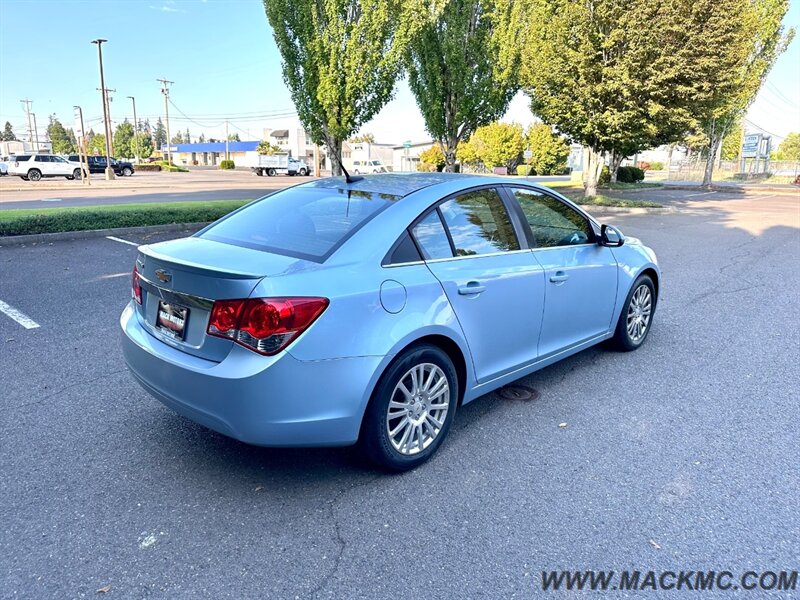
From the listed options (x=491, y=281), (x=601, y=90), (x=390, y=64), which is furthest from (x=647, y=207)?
(x=491, y=281)

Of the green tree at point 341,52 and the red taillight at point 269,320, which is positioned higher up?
the green tree at point 341,52

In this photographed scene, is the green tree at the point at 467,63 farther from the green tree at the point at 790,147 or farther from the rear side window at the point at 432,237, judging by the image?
the green tree at the point at 790,147

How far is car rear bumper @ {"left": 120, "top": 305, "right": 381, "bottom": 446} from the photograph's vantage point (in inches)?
98.7

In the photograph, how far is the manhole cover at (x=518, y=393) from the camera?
4043 mm

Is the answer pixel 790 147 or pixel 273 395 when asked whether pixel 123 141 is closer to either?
pixel 273 395

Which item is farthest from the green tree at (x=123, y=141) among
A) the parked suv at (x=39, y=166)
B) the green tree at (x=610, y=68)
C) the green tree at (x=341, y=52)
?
the green tree at (x=610, y=68)

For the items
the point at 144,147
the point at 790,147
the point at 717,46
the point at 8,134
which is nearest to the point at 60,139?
the point at 144,147

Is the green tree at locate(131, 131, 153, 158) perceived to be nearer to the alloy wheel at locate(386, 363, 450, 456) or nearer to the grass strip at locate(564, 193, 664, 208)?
the grass strip at locate(564, 193, 664, 208)

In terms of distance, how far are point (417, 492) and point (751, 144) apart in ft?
180

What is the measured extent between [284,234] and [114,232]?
9.13 m

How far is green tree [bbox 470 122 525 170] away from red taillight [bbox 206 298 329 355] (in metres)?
51.3

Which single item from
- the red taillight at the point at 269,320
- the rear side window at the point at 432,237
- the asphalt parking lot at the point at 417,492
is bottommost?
the asphalt parking lot at the point at 417,492

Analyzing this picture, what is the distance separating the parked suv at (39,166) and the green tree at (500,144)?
1319 inches

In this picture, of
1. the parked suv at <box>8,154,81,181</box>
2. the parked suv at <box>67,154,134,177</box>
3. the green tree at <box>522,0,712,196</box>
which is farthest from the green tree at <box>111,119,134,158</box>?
the green tree at <box>522,0,712,196</box>
